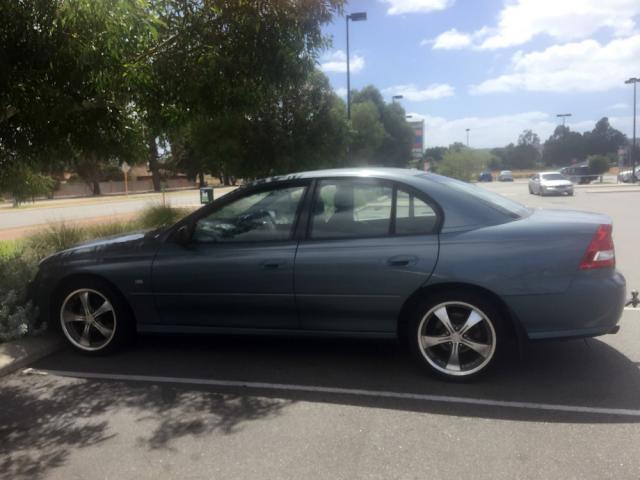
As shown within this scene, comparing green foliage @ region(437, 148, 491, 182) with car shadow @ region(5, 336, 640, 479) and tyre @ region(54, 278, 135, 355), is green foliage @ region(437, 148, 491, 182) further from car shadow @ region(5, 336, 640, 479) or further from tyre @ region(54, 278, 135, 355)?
tyre @ region(54, 278, 135, 355)

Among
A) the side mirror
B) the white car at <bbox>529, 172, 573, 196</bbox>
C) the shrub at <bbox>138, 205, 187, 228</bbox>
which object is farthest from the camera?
the white car at <bbox>529, 172, 573, 196</bbox>

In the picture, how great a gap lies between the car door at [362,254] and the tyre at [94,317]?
1.60 metres

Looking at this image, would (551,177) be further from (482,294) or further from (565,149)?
(565,149)

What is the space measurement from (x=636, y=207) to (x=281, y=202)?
66.1 ft

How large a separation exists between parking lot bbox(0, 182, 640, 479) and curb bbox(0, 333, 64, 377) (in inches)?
3.5

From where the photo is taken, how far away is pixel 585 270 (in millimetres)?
3947

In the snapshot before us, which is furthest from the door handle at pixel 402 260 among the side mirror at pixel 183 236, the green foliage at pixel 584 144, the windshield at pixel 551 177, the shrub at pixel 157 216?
the green foliage at pixel 584 144

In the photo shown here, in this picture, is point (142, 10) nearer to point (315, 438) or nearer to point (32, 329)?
point (32, 329)

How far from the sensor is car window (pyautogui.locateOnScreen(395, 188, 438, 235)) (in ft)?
13.9

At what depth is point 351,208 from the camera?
447 cm

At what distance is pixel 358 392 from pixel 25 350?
2.88 m

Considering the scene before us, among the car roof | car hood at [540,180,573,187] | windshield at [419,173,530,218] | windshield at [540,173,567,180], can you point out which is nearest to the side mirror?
the car roof

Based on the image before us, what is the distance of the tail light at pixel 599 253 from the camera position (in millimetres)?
3955

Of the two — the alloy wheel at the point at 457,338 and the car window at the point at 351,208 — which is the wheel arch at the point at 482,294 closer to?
the alloy wheel at the point at 457,338
